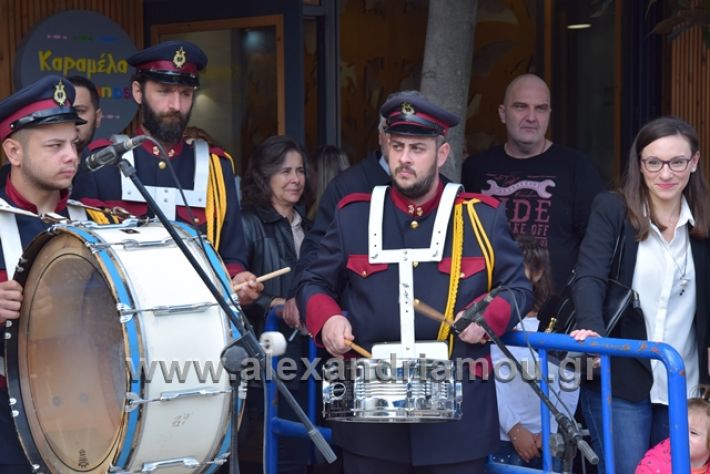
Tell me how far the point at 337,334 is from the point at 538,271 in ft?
4.30

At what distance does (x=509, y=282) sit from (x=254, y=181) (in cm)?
209

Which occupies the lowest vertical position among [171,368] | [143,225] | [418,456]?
[418,456]

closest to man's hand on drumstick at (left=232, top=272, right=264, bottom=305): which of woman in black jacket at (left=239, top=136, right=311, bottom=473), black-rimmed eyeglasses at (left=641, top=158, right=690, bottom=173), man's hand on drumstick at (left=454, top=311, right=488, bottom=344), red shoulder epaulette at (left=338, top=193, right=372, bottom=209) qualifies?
red shoulder epaulette at (left=338, top=193, right=372, bottom=209)

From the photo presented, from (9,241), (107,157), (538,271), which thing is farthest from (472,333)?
(9,241)

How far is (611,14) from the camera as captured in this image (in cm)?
888

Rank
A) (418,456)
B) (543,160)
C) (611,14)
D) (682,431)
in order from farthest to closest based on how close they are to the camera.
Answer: (611,14), (543,160), (418,456), (682,431)

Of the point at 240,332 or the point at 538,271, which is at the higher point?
the point at 538,271

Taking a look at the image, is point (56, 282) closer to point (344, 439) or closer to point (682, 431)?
point (344, 439)

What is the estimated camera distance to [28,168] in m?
4.62

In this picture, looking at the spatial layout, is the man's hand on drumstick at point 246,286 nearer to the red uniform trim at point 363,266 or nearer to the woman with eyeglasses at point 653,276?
the red uniform trim at point 363,266

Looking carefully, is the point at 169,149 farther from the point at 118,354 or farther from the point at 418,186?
the point at 418,186

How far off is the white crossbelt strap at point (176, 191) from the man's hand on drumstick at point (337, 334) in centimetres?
93

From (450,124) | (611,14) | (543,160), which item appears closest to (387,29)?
(611,14)

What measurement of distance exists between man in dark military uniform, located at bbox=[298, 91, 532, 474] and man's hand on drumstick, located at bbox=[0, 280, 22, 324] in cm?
93
